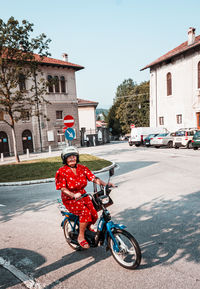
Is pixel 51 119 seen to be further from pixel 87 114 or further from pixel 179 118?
pixel 179 118

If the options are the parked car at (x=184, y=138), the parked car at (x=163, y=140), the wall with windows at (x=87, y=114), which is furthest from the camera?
the wall with windows at (x=87, y=114)

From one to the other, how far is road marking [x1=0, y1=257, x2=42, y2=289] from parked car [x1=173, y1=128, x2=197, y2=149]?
63.5 ft

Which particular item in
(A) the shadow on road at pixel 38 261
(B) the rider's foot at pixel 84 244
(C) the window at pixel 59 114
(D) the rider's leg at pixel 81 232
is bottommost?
(A) the shadow on road at pixel 38 261

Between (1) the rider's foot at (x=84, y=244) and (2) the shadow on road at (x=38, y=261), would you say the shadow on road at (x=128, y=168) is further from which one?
(1) the rider's foot at (x=84, y=244)

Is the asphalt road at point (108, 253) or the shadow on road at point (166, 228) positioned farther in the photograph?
the shadow on road at point (166, 228)

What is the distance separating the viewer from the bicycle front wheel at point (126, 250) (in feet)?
9.94

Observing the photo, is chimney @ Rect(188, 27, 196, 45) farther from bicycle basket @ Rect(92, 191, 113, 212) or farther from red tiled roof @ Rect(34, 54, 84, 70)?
bicycle basket @ Rect(92, 191, 113, 212)

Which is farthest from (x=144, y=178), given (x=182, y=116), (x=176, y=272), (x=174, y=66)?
(x=174, y=66)

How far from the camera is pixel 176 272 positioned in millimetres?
2979

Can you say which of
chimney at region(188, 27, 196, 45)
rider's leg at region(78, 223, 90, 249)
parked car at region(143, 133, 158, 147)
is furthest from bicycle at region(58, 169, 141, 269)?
chimney at region(188, 27, 196, 45)

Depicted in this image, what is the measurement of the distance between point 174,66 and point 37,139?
20.9 m

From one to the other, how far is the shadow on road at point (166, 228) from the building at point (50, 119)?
78.8ft

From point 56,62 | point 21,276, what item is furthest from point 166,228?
point 56,62

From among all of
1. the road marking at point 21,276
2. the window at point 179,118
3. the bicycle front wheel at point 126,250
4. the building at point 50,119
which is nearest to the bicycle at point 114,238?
the bicycle front wheel at point 126,250
